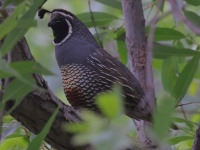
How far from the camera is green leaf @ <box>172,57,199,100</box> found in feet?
7.84

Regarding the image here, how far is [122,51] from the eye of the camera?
292 cm

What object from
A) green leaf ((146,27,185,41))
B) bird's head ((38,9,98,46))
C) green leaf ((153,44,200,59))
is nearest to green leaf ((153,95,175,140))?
green leaf ((153,44,200,59))

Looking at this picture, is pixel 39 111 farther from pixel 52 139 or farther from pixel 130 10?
pixel 130 10

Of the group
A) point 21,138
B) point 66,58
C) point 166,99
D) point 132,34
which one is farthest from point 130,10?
point 166,99

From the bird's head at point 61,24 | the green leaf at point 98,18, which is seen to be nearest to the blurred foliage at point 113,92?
the green leaf at point 98,18

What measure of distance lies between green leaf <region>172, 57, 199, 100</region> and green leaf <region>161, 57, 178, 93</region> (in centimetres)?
19

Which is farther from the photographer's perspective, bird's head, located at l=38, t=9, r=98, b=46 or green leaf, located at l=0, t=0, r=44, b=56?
bird's head, located at l=38, t=9, r=98, b=46

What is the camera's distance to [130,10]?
2639 mm

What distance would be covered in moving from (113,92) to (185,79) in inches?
52.3

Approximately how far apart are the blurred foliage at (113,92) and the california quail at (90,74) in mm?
70

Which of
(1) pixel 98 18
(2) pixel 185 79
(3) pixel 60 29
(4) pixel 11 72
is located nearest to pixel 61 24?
(3) pixel 60 29

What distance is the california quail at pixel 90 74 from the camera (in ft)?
9.48

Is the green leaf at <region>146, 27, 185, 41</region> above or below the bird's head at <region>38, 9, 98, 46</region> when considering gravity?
below

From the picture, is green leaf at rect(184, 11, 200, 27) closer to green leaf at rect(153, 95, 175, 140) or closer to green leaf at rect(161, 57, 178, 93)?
green leaf at rect(161, 57, 178, 93)
